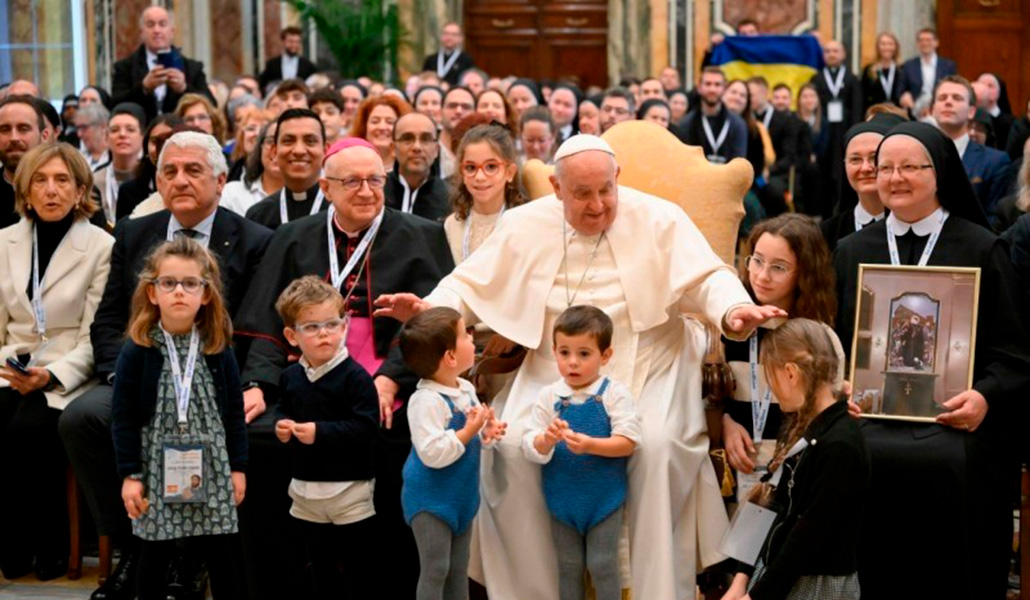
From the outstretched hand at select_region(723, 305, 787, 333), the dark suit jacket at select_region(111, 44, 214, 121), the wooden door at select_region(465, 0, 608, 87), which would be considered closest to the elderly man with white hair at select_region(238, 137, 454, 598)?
the outstretched hand at select_region(723, 305, 787, 333)

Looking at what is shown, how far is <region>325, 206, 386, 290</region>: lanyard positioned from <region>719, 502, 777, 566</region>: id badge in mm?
1849

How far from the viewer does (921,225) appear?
5.61 metres

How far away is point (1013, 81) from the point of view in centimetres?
1878

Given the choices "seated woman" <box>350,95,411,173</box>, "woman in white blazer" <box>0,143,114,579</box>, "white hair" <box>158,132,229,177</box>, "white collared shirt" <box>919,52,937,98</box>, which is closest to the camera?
"white hair" <box>158,132,229,177</box>

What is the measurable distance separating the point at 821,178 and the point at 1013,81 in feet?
14.0

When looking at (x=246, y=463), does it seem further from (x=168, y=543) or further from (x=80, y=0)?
(x=80, y=0)

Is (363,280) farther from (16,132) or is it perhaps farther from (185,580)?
(16,132)

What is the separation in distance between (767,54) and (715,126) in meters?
4.63

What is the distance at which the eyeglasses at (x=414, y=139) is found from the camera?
7758 mm

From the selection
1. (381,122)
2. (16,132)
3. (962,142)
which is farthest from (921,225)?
(16,132)

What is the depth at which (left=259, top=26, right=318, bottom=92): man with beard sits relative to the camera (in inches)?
666

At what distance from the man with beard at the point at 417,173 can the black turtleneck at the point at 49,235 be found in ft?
5.76

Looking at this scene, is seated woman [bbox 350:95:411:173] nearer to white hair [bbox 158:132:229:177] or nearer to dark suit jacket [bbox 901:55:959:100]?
white hair [bbox 158:132:229:177]

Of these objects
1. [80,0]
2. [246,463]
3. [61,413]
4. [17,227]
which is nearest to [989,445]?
[246,463]
